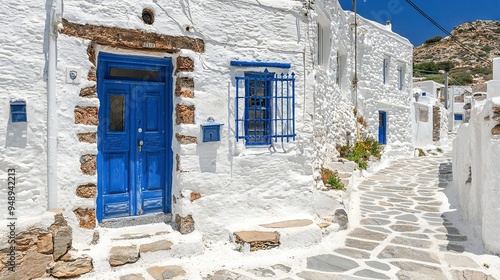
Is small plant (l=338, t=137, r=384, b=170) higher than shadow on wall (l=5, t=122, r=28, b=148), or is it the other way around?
shadow on wall (l=5, t=122, r=28, b=148)

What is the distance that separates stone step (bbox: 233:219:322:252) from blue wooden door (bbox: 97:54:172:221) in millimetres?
1235

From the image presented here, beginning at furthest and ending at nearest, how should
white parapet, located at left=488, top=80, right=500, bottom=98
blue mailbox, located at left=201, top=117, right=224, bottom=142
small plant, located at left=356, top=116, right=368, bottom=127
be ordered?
small plant, located at left=356, top=116, right=368, bottom=127 < white parapet, located at left=488, top=80, right=500, bottom=98 < blue mailbox, located at left=201, top=117, right=224, bottom=142

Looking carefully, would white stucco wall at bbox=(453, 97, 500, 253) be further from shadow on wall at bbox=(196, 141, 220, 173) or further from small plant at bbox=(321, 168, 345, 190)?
shadow on wall at bbox=(196, 141, 220, 173)

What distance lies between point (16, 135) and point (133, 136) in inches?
51.9

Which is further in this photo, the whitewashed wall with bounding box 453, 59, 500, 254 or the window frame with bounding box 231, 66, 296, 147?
the window frame with bounding box 231, 66, 296, 147

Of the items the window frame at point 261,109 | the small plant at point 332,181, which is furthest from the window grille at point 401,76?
the window frame at point 261,109

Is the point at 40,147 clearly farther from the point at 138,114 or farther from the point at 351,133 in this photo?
the point at 351,133

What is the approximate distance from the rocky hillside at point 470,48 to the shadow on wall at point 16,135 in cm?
4102

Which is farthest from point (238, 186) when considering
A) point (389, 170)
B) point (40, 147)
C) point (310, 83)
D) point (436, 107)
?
point (436, 107)

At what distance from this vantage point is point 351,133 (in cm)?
1112

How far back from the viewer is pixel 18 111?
3.73 meters

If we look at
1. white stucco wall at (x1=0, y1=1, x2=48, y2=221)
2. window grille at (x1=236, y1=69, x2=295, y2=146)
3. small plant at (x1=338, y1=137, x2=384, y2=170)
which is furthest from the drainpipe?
small plant at (x1=338, y1=137, x2=384, y2=170)

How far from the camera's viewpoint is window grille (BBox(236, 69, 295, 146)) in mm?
5145

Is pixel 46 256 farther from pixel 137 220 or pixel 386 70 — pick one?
pixel 386 70
